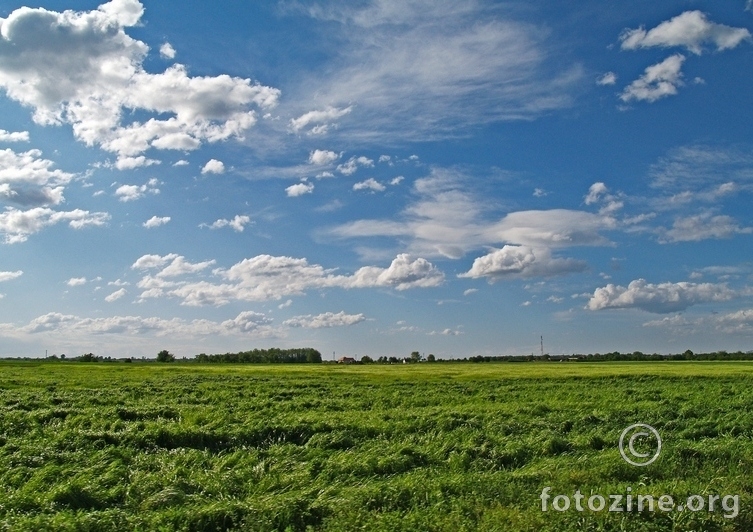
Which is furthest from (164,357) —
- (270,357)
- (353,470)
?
(353,470)

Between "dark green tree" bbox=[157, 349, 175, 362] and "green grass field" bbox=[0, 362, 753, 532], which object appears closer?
"green grass field" bbox=[0, 362, 753, 532]

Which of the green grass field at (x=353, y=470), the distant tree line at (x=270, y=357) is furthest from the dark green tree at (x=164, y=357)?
the green grass field at (x=353, y=470)

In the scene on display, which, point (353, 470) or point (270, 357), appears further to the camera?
point (270, 357)

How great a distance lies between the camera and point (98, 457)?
11.7 m

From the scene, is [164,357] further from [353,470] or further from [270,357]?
[353,470]

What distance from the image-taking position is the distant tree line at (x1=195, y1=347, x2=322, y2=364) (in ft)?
522

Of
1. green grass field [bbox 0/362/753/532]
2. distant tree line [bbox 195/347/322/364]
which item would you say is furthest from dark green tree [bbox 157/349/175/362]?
green grass field [bbox 0/362/753/532]

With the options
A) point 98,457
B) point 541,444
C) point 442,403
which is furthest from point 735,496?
point 442,403

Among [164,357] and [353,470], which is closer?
[353,470]

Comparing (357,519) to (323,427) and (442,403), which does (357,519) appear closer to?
(323,427)

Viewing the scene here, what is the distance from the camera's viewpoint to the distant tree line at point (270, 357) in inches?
6260

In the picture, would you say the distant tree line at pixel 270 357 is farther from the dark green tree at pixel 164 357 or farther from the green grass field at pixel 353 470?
the green grass field at pixel 353 470

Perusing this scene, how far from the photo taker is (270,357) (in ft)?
541

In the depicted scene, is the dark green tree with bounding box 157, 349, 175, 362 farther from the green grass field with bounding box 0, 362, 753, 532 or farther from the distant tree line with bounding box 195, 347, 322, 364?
the green grass field with bounding box 0, 362, 753, 532
